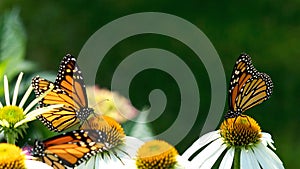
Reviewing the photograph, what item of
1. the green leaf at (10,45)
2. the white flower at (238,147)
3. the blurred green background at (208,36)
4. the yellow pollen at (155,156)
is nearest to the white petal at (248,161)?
the white flower at (238,147)

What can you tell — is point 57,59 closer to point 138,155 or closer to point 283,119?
point 283,119

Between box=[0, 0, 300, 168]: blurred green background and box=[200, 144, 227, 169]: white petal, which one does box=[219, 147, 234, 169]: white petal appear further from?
box=[0, 0, 300, 168]: blurred green background

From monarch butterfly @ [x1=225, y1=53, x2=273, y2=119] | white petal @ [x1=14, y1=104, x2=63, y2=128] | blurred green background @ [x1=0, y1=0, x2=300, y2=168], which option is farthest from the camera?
blurred green background @ [x1=0, y1=0, x2=300, y2=168]

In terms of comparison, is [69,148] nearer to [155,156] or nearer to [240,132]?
[155,156]

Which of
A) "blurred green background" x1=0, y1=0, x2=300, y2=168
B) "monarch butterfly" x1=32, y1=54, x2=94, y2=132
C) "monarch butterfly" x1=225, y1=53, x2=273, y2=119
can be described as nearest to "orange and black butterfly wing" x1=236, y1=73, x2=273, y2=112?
"monarch butterfly" x1=225, y1=53, x2=273, y2=119

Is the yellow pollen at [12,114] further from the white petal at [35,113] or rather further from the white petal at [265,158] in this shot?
the white petal at [265,158]

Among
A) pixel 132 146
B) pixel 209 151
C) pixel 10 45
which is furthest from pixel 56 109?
pixel 10 45
